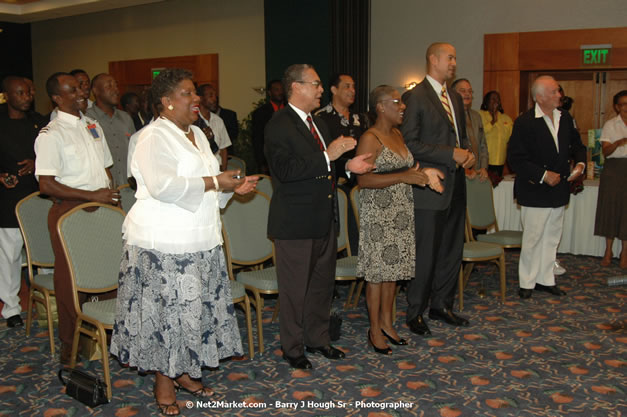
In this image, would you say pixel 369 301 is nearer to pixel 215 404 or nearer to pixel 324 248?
pixel 324 248

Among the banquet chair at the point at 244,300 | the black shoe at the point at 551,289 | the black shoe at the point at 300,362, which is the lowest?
the black shoe at the point at 300,362

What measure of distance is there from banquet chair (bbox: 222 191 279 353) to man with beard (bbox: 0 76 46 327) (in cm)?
164

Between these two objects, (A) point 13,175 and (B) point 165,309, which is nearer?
(B) point 165,309

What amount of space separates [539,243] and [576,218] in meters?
1.89

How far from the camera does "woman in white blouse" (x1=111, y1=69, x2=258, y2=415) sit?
116 inches

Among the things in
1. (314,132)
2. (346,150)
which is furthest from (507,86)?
(346,150)

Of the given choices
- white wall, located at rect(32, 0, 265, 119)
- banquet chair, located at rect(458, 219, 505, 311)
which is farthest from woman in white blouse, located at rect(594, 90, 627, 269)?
white wall, located at rect(32, 0, 265, 119)

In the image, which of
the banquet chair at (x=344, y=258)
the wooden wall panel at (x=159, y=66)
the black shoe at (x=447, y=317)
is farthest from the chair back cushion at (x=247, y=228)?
the wooden wall panel at (x=159, y=66)

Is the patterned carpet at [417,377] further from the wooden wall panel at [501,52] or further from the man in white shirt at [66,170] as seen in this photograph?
the wooden wall panel at [501,52]

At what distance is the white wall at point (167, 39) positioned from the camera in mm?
12148

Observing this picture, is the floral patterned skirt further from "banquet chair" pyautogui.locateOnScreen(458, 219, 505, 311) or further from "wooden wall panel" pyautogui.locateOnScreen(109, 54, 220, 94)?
"wooden wall panel" pyautogui.locateOnScreen(109, 54, 220, 94)

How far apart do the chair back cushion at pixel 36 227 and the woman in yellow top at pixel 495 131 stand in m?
6.04

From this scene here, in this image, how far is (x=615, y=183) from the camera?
21.8 ft

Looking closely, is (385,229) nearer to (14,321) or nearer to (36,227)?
(36,227)
